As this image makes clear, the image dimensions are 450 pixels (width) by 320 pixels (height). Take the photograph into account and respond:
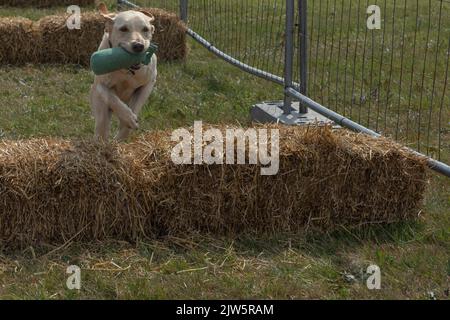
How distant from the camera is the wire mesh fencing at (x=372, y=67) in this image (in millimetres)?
7969

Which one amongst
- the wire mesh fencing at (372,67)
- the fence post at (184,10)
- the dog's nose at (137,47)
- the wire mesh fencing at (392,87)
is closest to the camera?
the dog's nose at (137,47)

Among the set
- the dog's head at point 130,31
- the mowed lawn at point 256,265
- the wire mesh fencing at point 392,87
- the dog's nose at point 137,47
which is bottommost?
the mowed lawn at point 256,265

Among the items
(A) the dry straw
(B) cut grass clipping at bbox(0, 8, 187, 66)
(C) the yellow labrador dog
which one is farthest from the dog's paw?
(A) the dry straw

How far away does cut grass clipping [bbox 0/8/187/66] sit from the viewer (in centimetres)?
1063

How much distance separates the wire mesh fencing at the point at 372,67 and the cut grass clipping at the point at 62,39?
722 mm

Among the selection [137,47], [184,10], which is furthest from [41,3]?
[137,47]

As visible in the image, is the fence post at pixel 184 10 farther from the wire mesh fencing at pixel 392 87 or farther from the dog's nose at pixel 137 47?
the dog's nose at pixel 137 47

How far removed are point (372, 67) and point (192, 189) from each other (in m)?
4.47

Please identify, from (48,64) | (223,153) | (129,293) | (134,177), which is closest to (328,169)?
(223,153)

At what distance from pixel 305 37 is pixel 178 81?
2.61m

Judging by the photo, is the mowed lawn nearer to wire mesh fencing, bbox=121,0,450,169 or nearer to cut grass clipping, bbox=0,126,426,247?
cut grass clipping, bbox=0,126,426,247

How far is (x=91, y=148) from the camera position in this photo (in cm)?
536

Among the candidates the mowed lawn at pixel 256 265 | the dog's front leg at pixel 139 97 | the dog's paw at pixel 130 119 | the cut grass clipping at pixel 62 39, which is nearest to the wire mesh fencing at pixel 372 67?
the cut grass clipping at pixel 62 39
